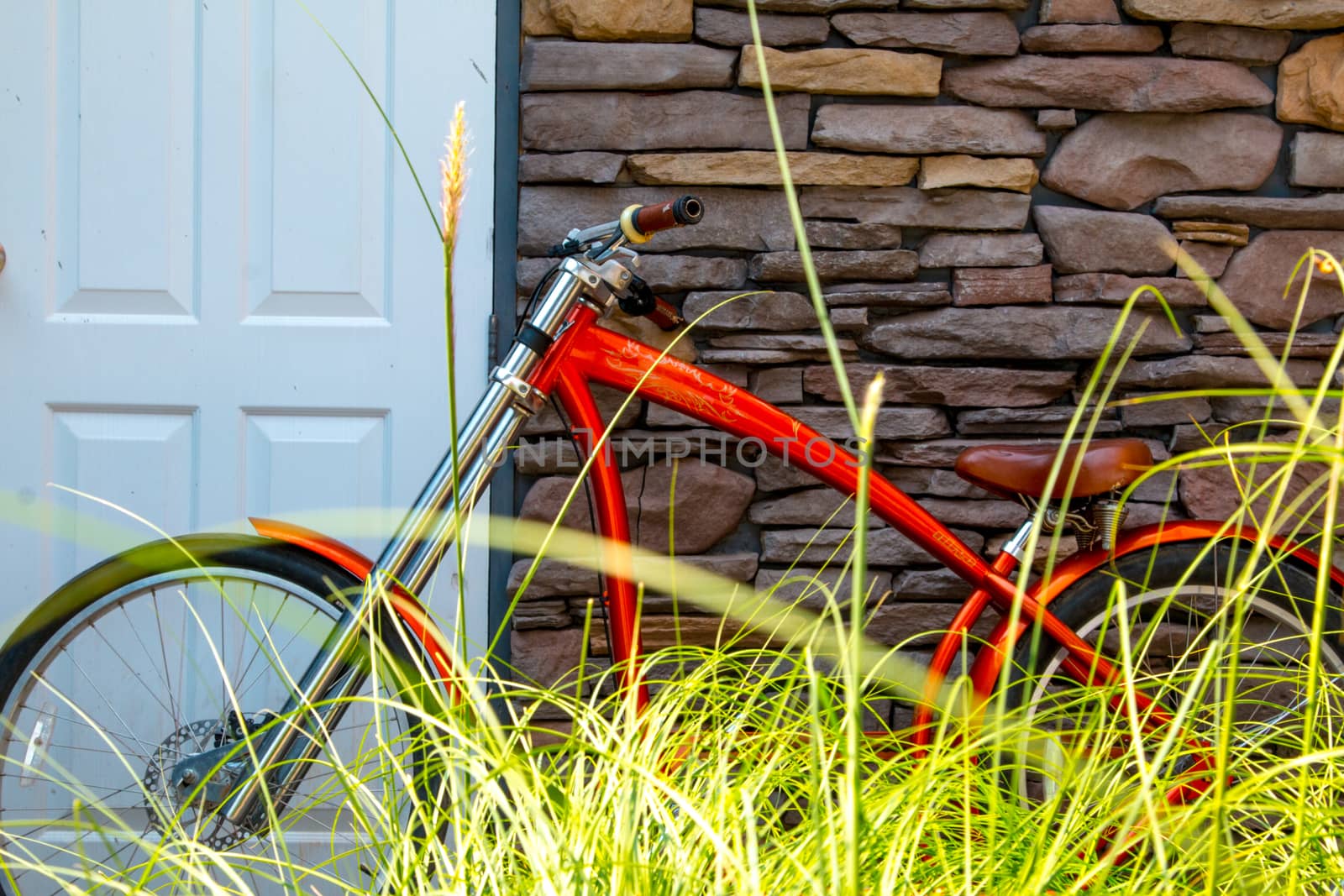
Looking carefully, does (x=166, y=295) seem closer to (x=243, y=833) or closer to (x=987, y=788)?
(x=243, y=833)

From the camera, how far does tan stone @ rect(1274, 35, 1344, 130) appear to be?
1.64 meters

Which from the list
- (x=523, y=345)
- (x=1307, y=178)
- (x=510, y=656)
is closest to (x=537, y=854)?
(x=523, y=345)

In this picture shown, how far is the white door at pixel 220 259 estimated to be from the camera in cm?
161

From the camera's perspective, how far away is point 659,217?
1149 millimetres

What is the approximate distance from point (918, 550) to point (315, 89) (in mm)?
1192

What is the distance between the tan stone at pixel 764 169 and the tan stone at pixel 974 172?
0.10 feet

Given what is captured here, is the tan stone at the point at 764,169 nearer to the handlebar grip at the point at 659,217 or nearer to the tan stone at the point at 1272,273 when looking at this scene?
the handlebar grip at the point at 659,217

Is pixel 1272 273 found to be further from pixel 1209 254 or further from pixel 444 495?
pixel 444 495

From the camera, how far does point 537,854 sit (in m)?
0.58

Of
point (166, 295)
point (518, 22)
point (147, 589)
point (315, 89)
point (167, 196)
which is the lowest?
point (147, 589)

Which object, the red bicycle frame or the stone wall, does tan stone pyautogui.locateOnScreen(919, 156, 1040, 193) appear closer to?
the stone wall

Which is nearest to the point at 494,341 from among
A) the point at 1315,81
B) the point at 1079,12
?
the point at 1079,12

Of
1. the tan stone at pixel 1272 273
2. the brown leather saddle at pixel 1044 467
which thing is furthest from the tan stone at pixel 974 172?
the brown leather saddle at pixel 1044 467

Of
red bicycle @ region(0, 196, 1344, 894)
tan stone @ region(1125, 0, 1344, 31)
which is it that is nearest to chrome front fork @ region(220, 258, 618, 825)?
red bicycle @ region(0, 196, 1344, 894)
